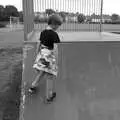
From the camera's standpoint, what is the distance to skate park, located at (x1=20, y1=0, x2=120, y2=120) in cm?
378

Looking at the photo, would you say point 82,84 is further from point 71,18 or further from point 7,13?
point 7,13

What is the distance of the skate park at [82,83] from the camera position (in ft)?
12.4

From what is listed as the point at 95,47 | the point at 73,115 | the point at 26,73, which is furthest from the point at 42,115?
the point at 95,47

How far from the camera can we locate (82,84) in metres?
4.18

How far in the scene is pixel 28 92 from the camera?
402 centimetres

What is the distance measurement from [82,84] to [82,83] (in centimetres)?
2

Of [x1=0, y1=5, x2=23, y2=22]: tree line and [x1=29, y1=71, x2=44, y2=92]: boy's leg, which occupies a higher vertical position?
[x1=0, y1=5, x2=23, y2=22]: tree line

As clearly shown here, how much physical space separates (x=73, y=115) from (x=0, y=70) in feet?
14.6

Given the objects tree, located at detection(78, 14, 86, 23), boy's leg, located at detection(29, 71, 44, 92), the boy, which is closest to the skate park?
boy's leg, located at detection(29, 71, 44, 92)

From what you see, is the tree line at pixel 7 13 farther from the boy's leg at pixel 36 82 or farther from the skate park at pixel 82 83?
the boy's leg at pixel 36 82

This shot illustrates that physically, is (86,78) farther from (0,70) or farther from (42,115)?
(0,70)

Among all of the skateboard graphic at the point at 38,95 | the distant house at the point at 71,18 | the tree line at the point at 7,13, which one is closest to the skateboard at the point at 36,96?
the skateboard graphic at the point at 38,95

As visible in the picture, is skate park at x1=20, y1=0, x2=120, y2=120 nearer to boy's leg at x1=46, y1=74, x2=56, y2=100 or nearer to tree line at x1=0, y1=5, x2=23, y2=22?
boy's leg at x1=46, y1=74, x2=56, y2=100

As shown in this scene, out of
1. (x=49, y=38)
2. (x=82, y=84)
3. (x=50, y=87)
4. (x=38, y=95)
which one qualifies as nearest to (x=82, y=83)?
(x=82, y=84)
